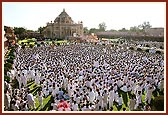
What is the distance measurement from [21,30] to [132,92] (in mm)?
23971

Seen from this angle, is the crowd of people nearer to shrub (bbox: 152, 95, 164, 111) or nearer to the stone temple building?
shrub (bbox: 152, 95, 164, 111)

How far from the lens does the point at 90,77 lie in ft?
41.4

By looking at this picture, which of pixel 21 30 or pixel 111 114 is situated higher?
pixel 21 30

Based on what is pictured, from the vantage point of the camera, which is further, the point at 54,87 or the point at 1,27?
the point at 54,87

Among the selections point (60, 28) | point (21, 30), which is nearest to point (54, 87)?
point (21, 30)

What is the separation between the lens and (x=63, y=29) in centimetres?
4844

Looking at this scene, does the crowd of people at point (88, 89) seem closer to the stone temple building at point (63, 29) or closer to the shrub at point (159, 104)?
the shrub at point (159, 104)

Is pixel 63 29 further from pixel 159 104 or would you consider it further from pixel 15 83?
pixel 159 104

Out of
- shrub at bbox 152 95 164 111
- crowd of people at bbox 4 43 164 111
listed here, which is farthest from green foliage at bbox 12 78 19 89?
shrub at bbox 152 95 164 111

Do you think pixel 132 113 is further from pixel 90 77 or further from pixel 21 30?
pixel 21 30

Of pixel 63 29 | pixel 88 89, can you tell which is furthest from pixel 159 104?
pixel 63 29

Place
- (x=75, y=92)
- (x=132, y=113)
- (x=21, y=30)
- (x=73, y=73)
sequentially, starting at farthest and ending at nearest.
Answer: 1. (x=21, y=30)
2. (x=73, y=73)
3. (x=75, y=92)
4. (x=132, y=113)

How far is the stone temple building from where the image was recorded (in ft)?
153

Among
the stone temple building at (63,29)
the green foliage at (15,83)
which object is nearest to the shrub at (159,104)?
the green foliage at (15,83)
